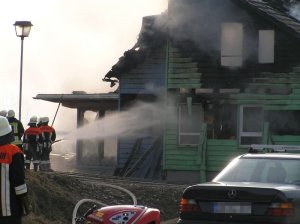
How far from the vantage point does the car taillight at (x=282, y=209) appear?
8898 mm

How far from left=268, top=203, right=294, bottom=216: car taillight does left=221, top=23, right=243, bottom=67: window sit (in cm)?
1469

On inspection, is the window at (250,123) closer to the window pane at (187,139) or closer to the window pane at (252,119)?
the window pane at (252,119)

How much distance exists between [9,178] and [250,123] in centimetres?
1616

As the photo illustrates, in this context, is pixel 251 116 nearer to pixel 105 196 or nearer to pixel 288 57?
pixel 288 57

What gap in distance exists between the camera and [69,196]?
1332cm

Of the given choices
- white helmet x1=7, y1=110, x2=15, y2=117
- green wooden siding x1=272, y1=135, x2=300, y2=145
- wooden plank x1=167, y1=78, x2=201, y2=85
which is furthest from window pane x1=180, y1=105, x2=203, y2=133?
white helmet x1=7, y1=110, x2=15, y2=117

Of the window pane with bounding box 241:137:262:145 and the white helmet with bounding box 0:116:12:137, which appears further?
the window pane with bounding box 241:137:262:145

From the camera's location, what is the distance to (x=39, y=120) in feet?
74.1

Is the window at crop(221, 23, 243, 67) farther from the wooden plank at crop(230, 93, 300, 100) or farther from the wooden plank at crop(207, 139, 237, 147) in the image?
the wooden plank at crop(207, 139, 237, 147)

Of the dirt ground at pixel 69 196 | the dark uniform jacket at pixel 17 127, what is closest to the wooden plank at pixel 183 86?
the dark uniform jacket at pixel 17 127

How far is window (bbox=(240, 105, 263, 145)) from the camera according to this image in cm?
2316

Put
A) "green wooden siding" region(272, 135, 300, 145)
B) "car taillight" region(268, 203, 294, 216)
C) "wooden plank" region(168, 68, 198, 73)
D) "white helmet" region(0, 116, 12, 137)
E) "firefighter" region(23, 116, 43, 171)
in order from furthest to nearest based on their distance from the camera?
"wooden plank" region(168, 68, 198, 73) < "green wooden siding" region(272, 135, 300, 145) < "firefighter" region(23, 116, 43, 171) < "car taillight" region(268, 203, 294, 216) < "white helmet" region(0, 116, 12, 137)

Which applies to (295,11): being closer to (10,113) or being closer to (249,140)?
(249,140)

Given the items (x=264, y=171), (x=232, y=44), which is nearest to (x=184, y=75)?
(x=232, y=44)
